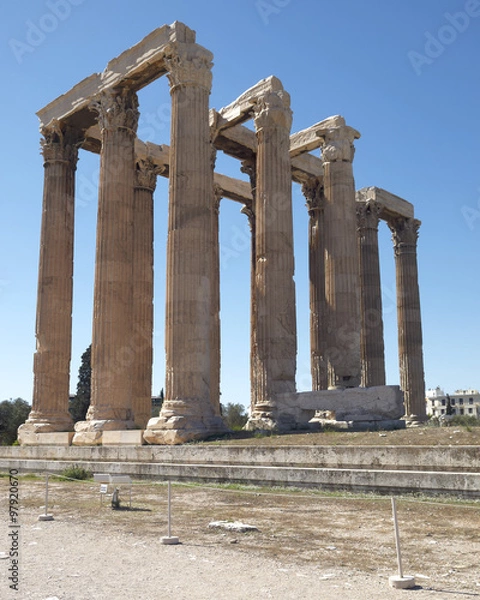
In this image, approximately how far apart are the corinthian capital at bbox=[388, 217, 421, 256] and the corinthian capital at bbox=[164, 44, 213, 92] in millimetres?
21566

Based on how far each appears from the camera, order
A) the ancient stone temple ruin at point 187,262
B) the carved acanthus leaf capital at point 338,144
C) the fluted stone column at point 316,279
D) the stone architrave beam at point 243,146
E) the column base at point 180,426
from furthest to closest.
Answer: the fluted stone column at point 316,279 < the stone architrave beam at point 243,146 < the carved acanthus leaf capital at point 338,144 < the ancient stone temple ruin at point 187,262 < the column base at point 180,426

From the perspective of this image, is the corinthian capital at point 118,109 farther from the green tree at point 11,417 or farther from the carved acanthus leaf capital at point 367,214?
the green tree at point 11,417

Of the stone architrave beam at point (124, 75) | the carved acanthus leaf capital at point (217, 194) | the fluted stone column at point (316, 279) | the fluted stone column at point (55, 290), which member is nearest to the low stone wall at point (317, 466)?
the fluted stone column at point (55, 290)

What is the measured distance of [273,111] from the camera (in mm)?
30078

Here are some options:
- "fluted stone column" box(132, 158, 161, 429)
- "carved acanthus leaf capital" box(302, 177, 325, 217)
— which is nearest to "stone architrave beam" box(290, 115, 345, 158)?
"carved acanthus leaf capital" box(302, 177, 325, 217)

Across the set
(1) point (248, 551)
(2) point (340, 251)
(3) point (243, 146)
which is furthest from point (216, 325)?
(1) point (248, 551)

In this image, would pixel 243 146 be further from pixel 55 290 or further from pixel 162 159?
pixel 55 290

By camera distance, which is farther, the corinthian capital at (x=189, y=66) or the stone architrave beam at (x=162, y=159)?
the stone architrave beam at (x=162, y=159)

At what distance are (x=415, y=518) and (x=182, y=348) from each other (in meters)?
14.5

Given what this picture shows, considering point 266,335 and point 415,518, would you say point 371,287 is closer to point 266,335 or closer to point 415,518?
point 266,335

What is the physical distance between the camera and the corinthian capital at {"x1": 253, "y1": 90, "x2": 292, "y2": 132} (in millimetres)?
30125

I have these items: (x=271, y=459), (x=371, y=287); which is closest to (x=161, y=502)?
(x=271, y=459)

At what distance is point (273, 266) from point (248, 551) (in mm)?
20587

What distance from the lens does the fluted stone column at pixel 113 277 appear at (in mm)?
28219
